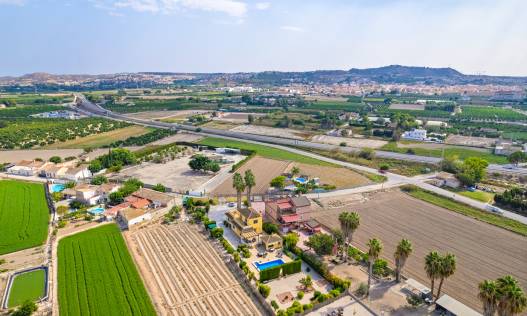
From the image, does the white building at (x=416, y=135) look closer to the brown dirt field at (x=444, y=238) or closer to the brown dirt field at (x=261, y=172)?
the brown dirt field at (x=261, y=172)

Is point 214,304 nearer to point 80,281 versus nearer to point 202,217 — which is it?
point 80,281

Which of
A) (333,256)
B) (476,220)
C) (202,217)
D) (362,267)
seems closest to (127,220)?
(202,217)

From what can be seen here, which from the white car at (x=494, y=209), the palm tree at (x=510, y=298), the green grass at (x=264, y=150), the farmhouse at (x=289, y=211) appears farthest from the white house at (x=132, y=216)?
the white car at (x=494, y=209)

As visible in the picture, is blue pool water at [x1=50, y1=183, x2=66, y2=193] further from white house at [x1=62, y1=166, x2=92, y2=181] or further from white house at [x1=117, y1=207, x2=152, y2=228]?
white house at [x1=117, y1=207, x2=152, y2=228]

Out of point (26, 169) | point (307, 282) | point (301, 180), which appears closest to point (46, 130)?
point (26, 169)

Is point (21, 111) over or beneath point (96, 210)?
over

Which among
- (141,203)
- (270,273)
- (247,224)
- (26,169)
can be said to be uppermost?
(247,224)

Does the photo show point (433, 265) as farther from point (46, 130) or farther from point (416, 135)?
point (46, 130)
